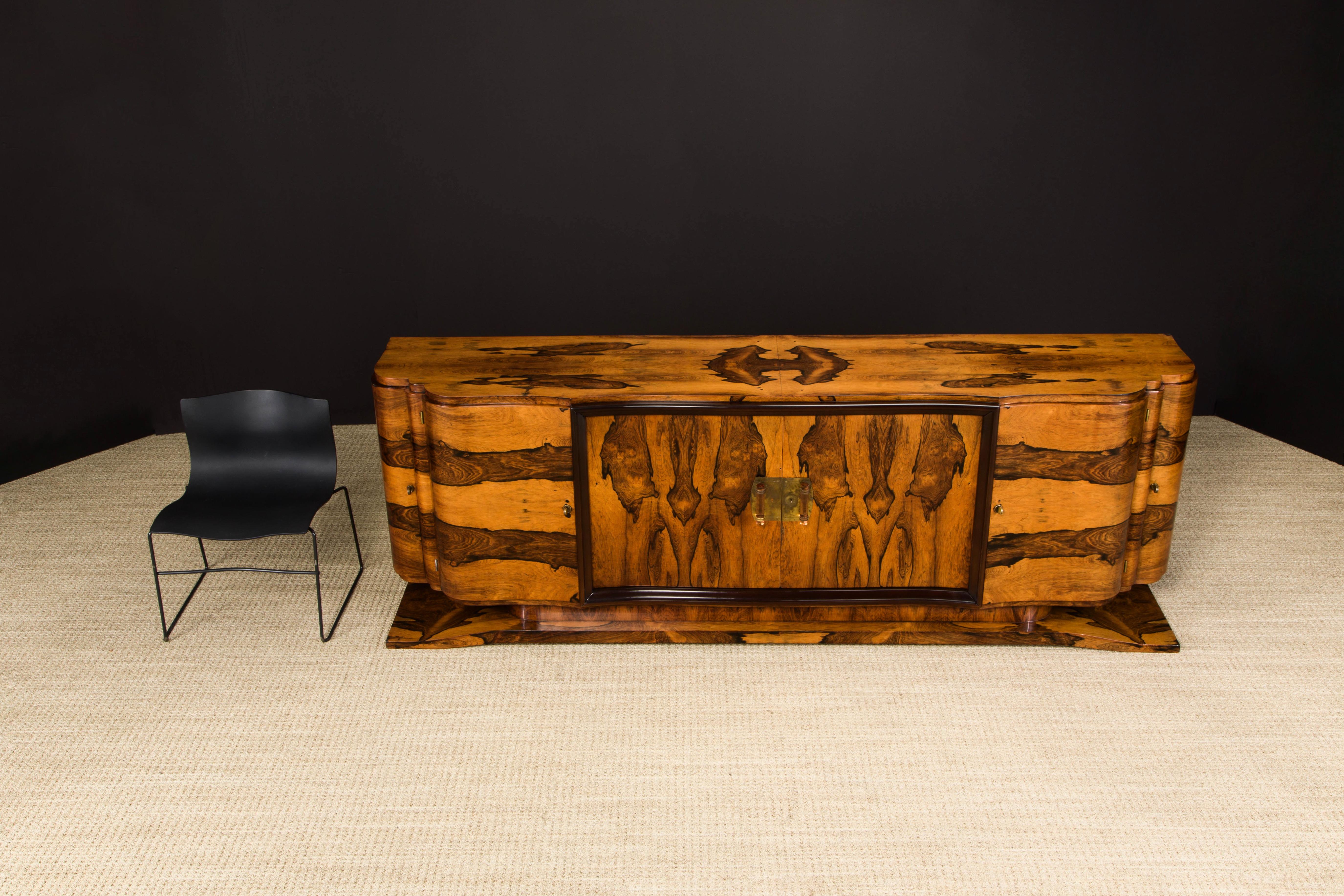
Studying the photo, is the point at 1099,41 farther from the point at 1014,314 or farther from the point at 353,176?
the point at 353,176

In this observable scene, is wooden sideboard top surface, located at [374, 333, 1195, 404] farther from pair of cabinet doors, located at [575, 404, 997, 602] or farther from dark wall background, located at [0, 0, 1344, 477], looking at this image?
dark wall background, located at [0, 0, 1344, 477]

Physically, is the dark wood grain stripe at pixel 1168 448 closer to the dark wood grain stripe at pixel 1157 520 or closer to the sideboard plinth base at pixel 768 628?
the dark wood grain stripe at pixel 1157 520

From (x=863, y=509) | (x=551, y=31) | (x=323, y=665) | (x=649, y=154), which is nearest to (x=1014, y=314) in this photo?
(x=649, y=154)

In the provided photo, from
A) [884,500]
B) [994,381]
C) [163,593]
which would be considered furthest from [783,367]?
[163,593]

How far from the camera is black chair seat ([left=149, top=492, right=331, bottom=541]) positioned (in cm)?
288

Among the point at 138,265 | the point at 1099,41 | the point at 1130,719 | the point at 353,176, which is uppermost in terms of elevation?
the point at 1099,41

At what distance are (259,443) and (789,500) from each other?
67.6 inches

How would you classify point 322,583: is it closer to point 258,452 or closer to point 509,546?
point 258,452

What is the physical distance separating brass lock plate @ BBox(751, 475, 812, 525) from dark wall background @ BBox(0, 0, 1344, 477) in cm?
179

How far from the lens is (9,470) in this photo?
4.09 meters

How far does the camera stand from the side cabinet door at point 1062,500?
9.00 ft

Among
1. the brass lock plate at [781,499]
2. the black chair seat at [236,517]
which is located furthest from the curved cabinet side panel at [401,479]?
the brass lock plate at [781,499]

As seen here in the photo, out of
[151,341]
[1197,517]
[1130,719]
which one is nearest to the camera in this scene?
[1130,719]

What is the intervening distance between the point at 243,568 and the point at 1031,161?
138 inches
